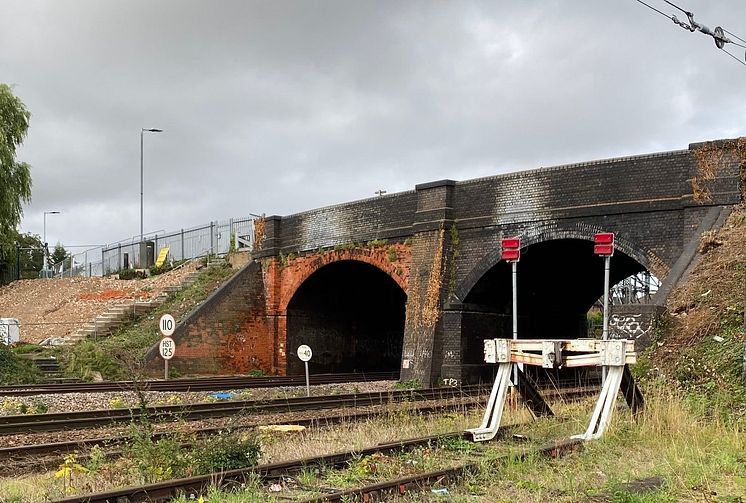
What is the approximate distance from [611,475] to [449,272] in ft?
45.4

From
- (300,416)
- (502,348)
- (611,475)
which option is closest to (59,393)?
(300,416)

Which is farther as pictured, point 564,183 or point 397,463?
point 564,183

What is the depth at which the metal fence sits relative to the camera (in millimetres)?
32306

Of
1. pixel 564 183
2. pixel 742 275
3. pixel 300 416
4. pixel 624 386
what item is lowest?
pixel 300 416

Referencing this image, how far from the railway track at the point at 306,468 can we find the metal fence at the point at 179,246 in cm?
2394

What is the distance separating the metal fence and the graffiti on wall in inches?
794

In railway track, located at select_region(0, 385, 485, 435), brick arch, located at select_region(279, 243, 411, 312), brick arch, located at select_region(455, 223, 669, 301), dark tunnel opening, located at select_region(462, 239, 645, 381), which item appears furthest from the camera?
brick arch, located at select_region(279, 243, 411, 312)

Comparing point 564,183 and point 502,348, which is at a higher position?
point 564,183

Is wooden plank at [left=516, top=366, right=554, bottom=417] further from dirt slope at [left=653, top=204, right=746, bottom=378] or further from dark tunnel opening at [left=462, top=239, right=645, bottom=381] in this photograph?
dark tunnel opening at [left=462, top=239, right=645, bottom=381]

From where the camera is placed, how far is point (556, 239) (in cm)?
1811

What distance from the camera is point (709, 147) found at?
51.8 feet

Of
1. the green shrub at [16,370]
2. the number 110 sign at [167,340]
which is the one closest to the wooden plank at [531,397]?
the number 110 sign at [167,340]

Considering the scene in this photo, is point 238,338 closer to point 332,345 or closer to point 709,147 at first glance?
point 332,345

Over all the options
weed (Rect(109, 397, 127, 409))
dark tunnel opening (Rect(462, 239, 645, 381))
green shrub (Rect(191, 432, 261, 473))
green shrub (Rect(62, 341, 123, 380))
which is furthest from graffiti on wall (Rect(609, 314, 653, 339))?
green shrub (Rect(62, 341, 123, 380))
